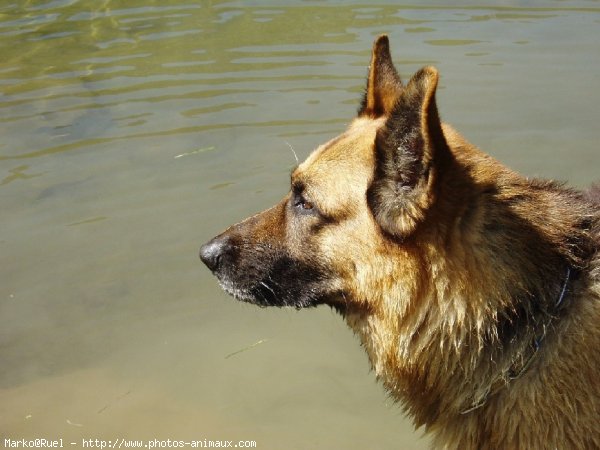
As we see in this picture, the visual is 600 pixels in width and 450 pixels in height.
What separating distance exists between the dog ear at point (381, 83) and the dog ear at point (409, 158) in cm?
83

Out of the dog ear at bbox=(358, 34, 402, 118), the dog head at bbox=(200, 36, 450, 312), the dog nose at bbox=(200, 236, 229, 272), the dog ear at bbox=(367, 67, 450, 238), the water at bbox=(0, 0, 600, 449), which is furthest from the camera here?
the water at bbox=(0, 0, 600, 449)

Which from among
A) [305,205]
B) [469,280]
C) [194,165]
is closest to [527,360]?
[469,280]

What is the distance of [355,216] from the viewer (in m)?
3.54

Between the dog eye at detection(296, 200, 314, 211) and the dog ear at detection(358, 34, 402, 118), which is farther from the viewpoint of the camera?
the dog ear at detection(358, 34, 402, 118)

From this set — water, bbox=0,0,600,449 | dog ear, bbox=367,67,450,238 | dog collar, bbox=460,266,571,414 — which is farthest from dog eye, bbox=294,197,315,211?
water, bbox=0,0,600,449

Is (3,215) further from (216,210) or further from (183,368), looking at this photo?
(183,368)

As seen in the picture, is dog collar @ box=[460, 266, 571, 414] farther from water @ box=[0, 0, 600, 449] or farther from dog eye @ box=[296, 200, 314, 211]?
water @ box=[0, 0, 600, 449]

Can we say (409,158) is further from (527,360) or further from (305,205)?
(527,360)

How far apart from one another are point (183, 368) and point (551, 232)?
3031mm

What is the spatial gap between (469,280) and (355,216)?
64 centimetres

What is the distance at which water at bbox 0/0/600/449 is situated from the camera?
505 centimetres

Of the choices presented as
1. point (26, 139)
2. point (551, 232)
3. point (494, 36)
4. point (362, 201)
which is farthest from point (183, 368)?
point (494, 36)

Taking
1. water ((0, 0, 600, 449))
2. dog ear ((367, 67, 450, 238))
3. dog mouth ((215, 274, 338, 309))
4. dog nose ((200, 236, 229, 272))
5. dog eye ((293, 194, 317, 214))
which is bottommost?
water ((0, 0, 600, 449))

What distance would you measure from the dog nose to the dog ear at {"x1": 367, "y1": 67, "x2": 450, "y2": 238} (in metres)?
0.93
